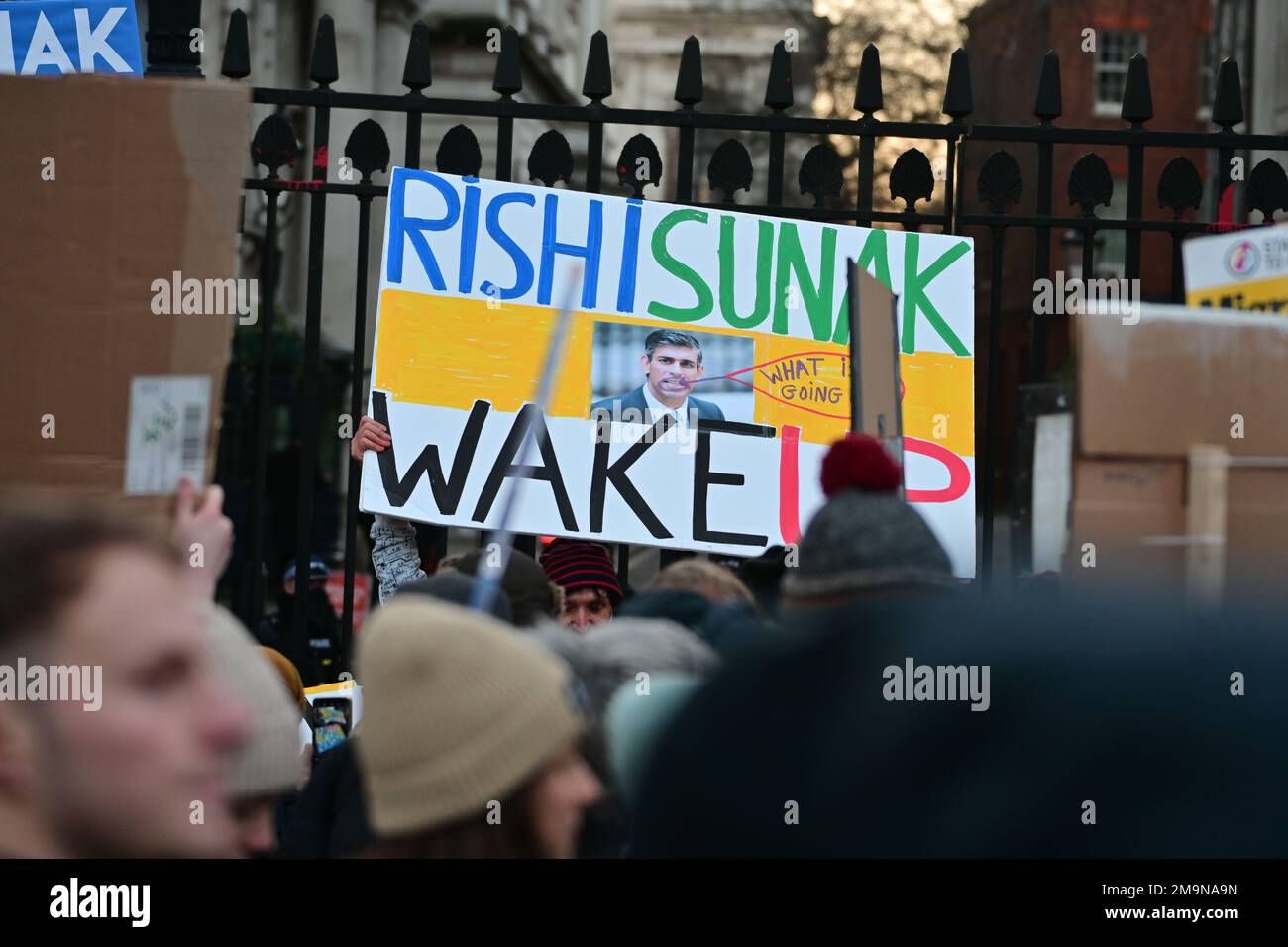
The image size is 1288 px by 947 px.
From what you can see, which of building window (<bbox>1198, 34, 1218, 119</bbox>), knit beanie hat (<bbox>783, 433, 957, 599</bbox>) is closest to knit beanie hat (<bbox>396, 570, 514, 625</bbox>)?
knit beanie hat (<bbox>783, 433, 957, 599</bbox>)

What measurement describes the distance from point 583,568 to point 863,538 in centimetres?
248

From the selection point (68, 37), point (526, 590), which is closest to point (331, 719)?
point (526, 590)

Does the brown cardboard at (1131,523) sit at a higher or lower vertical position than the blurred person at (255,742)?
higher

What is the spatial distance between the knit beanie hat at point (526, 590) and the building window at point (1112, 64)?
33.7 m

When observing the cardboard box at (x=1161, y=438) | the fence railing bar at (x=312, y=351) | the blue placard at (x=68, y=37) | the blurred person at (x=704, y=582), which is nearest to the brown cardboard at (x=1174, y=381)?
the cardboard box at (x=1161, y=438)

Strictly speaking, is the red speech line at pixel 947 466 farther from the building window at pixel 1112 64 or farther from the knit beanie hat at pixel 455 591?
the building window at pixel 1112 64

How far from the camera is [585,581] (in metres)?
5.06

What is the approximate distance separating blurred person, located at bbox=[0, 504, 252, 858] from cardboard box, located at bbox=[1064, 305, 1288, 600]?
5.46 ft

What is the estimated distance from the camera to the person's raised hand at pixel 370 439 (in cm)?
493

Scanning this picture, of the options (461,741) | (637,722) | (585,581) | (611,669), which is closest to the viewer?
(461,741)

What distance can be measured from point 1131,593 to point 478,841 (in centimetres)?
135

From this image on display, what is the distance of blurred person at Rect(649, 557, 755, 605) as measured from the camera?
133 inches

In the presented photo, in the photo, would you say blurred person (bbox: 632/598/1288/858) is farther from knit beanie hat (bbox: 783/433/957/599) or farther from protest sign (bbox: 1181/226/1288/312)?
protest sign (bbox: 1181/226/1288/312)

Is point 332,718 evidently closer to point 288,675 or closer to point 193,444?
point 288,675
